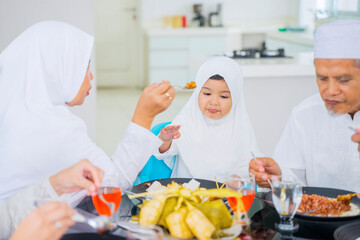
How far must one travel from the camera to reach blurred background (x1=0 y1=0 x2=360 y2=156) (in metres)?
3.93

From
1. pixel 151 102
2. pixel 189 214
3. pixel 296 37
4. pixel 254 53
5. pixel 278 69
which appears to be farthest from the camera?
pixel 296 37

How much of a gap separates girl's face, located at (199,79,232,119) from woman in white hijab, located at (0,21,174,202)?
0.79 m

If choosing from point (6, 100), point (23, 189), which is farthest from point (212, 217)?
point (6, 100)

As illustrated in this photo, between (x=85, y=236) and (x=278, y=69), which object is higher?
(x=278, y=69)

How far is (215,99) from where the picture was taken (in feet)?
8.05

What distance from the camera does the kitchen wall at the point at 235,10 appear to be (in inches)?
322

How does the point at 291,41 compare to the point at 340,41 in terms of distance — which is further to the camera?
the point at 291,41

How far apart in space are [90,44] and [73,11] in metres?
1.89

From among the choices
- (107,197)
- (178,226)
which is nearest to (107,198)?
(107,197)

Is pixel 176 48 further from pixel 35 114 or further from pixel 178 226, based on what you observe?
pixel 178 226

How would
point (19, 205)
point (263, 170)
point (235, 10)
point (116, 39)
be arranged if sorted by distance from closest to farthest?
1. point (19, 205)
2. point (263, 170)
3. point (235, 10)
4. point (116, 39)

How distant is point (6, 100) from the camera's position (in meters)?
1.57

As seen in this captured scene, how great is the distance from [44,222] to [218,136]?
1497 millimetres

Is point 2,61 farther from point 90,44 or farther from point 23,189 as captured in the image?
point 23,189
